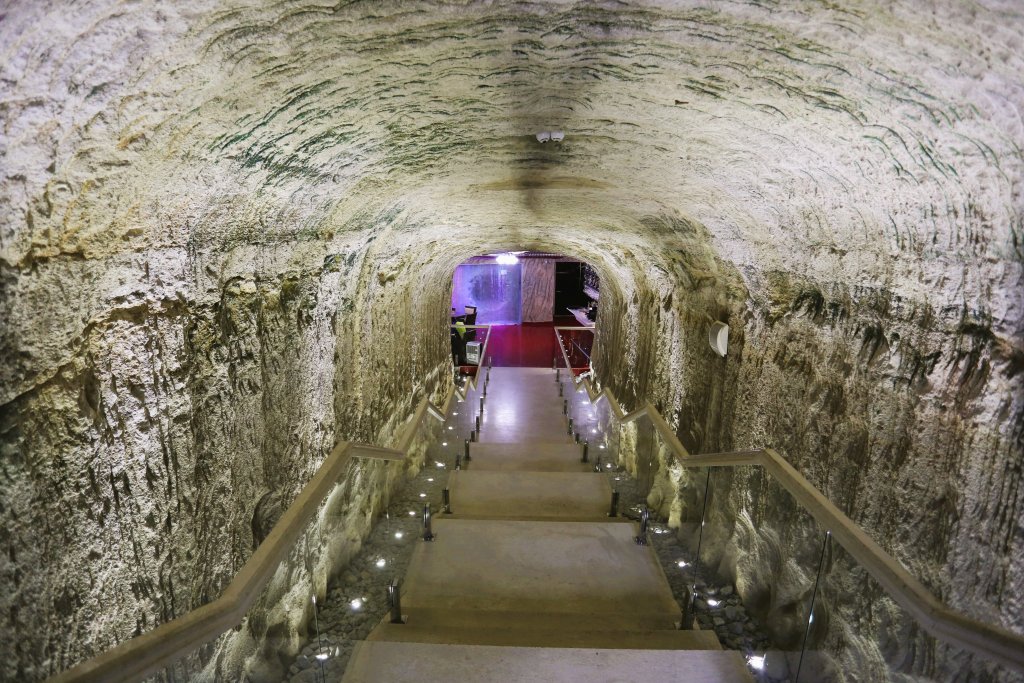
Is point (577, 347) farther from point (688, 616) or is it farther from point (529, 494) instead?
point (688, 616)

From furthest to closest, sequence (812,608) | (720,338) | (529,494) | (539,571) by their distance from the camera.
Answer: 1. (529,494)
2. (720,338)
3. (539,571)
4. (812,608)

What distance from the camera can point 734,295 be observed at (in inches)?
172

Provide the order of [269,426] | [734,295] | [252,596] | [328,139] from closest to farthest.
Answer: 1. [252,596]
2. [328,139]
3. [269,426]
4. [734,295]

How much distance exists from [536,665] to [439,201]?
2.97m

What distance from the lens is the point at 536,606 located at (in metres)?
3.55

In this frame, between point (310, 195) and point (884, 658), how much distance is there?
322cm

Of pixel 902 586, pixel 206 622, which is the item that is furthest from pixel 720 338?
pixel 206 622

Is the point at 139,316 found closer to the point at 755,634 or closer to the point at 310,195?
the point at 310,195

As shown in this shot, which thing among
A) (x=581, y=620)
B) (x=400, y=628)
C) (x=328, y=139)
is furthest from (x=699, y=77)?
(x=400, y=628)

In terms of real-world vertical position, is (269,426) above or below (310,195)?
below

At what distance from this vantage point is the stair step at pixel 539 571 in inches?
141

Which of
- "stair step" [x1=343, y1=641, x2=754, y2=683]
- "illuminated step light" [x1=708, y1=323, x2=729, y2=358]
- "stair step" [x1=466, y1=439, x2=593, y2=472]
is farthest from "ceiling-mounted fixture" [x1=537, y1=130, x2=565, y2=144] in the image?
"stair step" [x1=466, y1=439, x2=593, y2=472]

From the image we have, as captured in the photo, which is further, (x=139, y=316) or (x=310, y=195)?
(x=310, y=195)

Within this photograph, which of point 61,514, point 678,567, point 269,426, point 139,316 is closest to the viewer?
point 61,514
